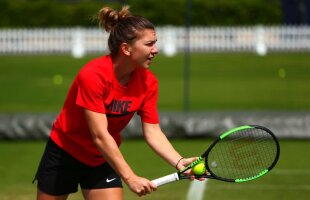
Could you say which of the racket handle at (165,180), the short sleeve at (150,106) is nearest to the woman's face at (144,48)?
the short sleeve at (150,106)

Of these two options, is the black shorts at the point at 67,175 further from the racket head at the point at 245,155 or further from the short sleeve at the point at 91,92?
the racket head at the point at 245,155

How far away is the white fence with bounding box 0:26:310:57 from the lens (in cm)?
2966

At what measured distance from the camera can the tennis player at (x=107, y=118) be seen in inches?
191

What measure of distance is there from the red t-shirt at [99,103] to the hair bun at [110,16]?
0.73ft

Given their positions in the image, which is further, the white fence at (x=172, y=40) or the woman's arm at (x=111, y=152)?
the white fence at (x=172, y=40)

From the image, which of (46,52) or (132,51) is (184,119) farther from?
(46,52)

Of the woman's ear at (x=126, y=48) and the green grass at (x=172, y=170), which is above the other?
the woman's ear at (x=126, y=48)

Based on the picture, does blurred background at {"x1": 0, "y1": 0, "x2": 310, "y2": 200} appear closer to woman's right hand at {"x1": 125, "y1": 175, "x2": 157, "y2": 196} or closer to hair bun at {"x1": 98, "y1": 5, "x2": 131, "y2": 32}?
hair bun at {"x1": 98, "y1": 5, "x2": 131, "y2": 32}

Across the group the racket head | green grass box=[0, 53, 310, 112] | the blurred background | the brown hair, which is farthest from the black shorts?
green grass box=[0, 53, 310, 112]

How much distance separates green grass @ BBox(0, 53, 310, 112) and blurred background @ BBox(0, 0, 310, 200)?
0.10 feet

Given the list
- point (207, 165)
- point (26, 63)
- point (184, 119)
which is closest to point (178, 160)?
point (207, 165)

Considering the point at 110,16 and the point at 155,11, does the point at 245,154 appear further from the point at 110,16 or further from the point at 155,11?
the point at 155,11

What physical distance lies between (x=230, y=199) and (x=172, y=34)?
23.7 m

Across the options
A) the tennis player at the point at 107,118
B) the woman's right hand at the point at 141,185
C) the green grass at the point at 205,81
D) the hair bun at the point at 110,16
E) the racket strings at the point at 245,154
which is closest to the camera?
the woman's right hand at the point at 141,185
